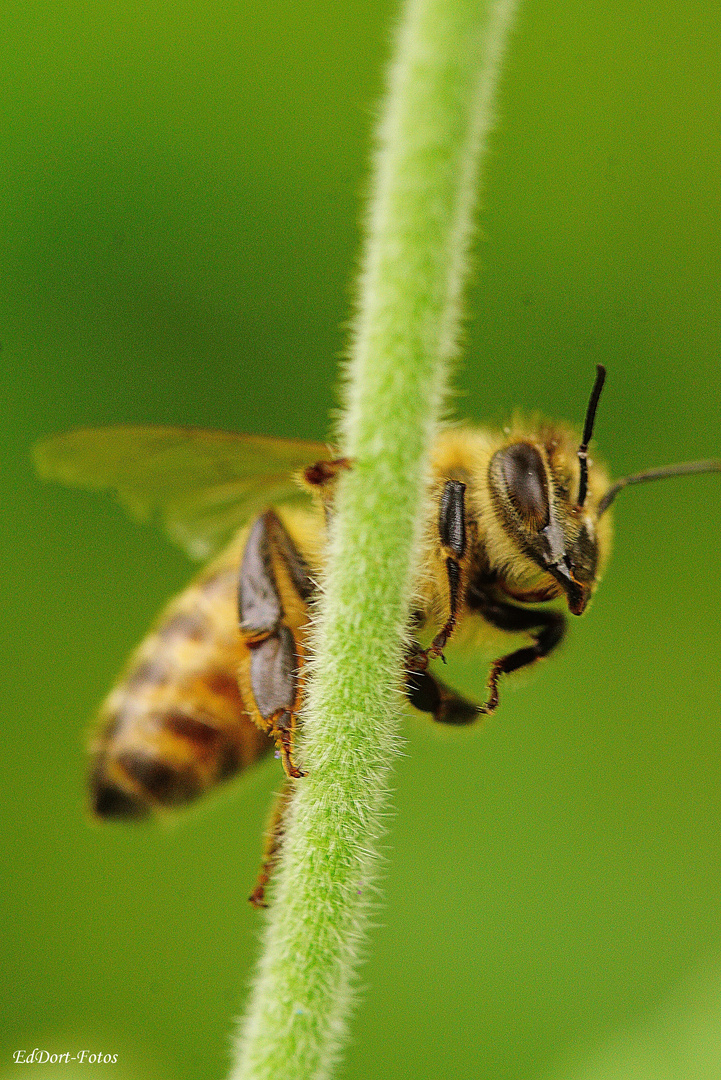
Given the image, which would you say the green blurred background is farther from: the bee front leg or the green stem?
the green stem

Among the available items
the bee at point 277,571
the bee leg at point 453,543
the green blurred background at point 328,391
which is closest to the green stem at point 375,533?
the bee at point 277,571

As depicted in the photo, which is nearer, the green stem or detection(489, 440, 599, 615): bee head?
the green stem

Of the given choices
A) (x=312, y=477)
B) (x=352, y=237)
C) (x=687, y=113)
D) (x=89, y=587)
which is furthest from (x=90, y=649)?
(x=687, y=113)

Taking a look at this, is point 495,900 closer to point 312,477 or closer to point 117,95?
point 312,477

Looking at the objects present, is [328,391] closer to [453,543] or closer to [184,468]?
[184,468]

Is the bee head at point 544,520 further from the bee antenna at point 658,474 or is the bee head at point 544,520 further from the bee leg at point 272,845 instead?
the bee leg at point 272,845

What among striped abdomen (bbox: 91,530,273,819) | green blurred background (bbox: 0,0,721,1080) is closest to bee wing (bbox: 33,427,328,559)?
striped abdomen (bbox: 91,530,273,819)
